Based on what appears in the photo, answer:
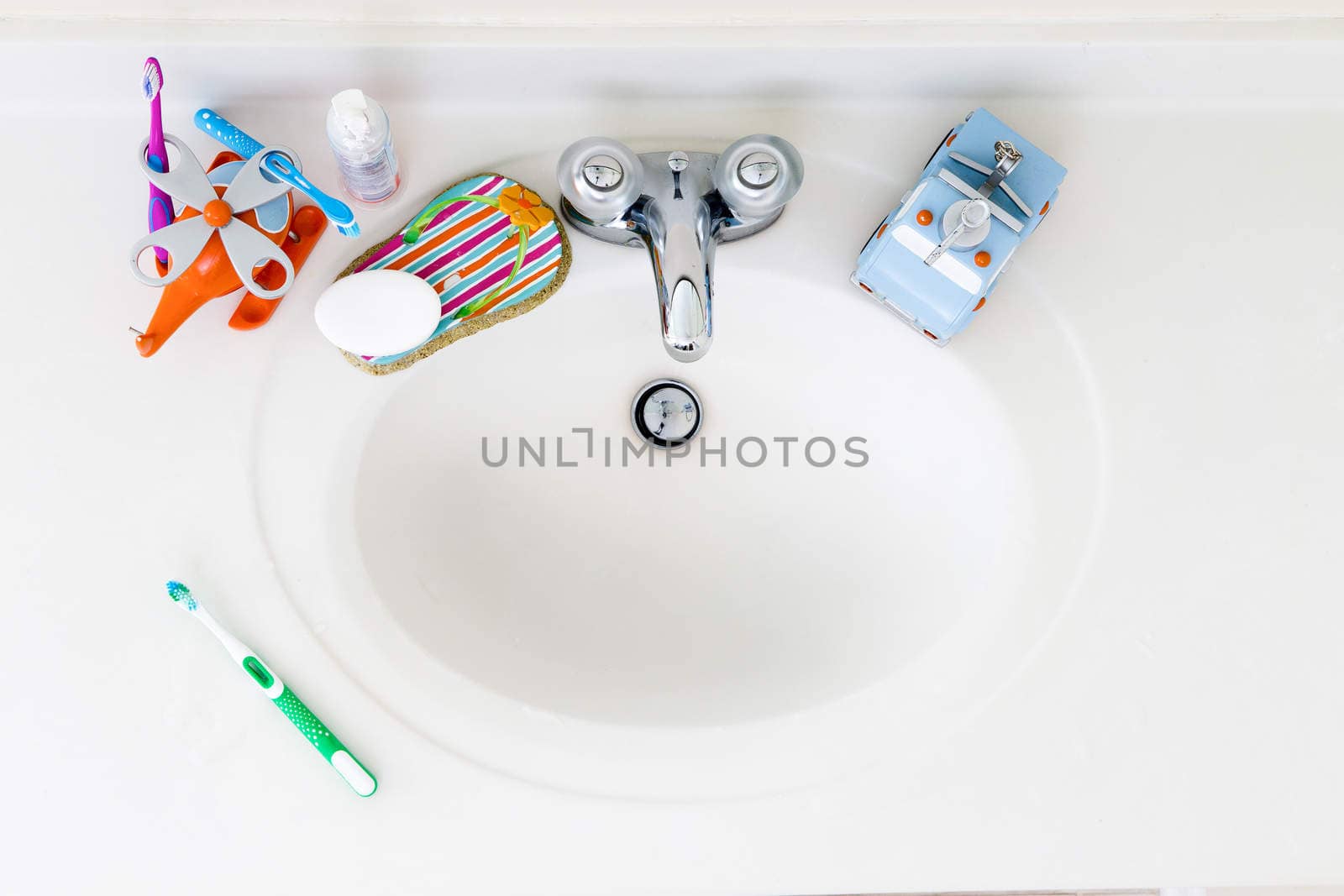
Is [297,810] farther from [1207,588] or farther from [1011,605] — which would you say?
[1207,588]

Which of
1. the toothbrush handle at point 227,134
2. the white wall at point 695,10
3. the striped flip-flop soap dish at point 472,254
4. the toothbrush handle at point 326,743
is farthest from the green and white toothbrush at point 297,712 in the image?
the white wall at point 695,10

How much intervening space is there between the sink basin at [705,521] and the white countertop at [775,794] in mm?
24

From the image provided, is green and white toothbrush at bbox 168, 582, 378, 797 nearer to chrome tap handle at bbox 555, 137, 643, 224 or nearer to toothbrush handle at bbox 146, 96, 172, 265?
toothbrush handle at bbox 146, 96, 172, 265

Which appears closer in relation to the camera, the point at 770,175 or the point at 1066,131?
the point at 770,175

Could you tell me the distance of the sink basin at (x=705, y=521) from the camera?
638 mm

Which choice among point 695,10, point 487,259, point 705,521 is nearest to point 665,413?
point 705,521

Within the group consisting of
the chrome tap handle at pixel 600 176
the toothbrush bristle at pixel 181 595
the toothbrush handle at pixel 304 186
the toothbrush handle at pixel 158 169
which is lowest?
the toothbrush bristle at pixel 181 595

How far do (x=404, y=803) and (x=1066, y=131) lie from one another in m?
0.74

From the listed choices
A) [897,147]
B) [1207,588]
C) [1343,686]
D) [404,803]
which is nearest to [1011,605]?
[1207,588]

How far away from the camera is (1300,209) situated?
0.68 metres

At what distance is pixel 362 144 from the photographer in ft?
1.86

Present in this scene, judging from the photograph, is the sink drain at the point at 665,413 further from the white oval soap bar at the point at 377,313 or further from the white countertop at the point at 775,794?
the white oval soap bar at the point at 377,313

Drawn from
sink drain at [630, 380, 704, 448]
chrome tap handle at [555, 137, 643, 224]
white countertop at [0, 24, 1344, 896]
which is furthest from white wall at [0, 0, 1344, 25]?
sink drain at [630, 380, 704, 448]

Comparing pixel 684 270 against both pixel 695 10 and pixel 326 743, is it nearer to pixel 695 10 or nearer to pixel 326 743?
pixel 695 10
